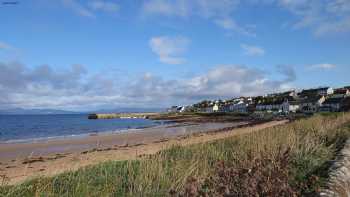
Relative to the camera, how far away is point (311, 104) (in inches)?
3925

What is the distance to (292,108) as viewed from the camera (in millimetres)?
104875

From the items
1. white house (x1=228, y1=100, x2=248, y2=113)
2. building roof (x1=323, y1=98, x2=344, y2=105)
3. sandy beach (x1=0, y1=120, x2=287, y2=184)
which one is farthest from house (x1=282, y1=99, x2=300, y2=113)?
sandy beach (x1=0, y1=120, x2=287, y2=184)

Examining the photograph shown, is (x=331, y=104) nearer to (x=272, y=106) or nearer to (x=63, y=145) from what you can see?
(x=272, y=106)

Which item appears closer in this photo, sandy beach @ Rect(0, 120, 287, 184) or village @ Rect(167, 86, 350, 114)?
sandy beach @ Rect(0, 120, 287, 184)

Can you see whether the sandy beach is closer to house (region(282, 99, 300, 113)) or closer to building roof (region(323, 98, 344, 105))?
building roof (region(323, 98, 344, 105))

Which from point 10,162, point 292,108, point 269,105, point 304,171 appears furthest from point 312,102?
point 304,171

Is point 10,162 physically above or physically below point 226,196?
below

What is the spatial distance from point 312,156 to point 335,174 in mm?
1950

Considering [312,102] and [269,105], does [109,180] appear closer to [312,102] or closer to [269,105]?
[312,102]

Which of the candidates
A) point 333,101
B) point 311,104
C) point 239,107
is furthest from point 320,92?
point 333,101

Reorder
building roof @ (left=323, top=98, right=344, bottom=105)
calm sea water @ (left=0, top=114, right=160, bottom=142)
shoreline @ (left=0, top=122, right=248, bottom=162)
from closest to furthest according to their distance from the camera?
shoreline @ (left=0, top=122, right=248, bottom=162), calm sea water @ (left=0, top=114, right=160, bottom=142), building roof @ (left=323, top=98, right=344, bottom=105)

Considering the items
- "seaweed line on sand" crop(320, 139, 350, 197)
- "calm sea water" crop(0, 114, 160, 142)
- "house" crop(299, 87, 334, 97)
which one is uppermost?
"house" crop(299, 87, 334, 97)

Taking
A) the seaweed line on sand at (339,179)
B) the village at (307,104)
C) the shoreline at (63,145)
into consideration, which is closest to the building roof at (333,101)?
the village at (307,104)

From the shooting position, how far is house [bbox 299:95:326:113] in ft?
315
